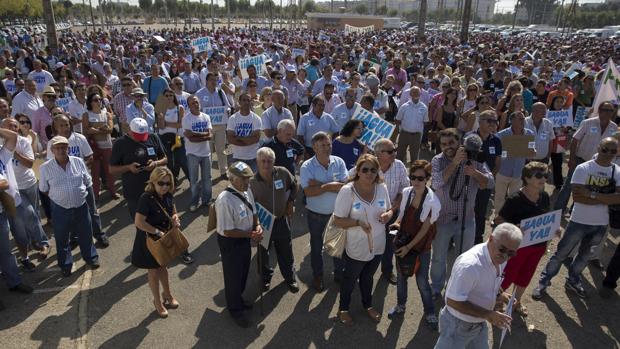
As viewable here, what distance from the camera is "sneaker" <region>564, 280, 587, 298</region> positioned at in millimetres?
5320

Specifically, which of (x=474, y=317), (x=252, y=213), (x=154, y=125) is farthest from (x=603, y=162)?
(x=154, y=125)

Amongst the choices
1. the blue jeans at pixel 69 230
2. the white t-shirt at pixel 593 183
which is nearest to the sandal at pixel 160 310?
the blue jeans at pixel 69 230

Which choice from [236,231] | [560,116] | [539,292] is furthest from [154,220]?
[560,116]

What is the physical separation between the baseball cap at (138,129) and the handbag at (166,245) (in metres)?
1.58

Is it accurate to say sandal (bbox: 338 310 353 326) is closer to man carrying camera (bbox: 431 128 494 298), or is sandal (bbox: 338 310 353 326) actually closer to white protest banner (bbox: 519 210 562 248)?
man carrying camera (bbox: 431 128 494 298)

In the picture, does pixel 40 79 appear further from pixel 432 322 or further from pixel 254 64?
pixel 432 322

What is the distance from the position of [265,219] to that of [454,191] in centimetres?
213

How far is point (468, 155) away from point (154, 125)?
6.29m

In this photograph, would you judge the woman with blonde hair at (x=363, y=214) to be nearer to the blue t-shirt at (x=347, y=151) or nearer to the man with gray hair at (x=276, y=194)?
the man with gray hair at (x=276, y=194)

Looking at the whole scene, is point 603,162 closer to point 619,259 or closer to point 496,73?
point 619,259

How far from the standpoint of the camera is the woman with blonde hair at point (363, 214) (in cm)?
416

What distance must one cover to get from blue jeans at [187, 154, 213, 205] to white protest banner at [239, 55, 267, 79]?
5.47 meters

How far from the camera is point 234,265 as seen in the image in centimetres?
456

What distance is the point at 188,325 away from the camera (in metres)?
4.72
